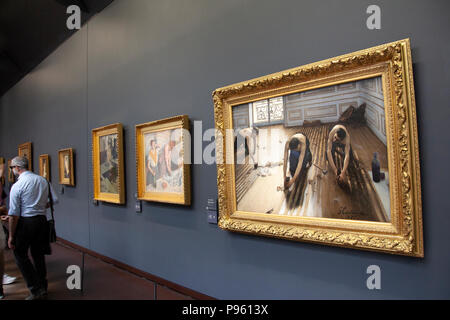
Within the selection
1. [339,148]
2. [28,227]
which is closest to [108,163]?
[28,227]

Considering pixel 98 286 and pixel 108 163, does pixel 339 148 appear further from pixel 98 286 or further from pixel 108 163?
pixel 108 163

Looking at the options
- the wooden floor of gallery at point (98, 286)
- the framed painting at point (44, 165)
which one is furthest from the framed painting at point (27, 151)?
the wooden floor of gallery at point (98, 286)

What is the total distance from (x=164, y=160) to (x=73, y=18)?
201 inches

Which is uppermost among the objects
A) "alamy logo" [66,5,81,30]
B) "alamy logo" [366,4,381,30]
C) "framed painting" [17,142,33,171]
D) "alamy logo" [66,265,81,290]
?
"alamy logo" [66,5,81,30]

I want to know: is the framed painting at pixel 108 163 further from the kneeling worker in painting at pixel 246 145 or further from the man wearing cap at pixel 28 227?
the kneeling worker in painting at pixel 246 145

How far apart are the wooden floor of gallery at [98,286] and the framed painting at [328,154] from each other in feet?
6.39

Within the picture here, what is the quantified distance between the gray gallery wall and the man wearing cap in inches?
54.5

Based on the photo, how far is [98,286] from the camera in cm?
479

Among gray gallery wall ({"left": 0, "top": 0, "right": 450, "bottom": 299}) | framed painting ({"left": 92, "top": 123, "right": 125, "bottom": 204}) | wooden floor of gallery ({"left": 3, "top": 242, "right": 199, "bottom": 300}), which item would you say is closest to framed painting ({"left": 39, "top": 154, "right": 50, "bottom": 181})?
gray gallery wall ({"left": 0, "top": 0, "right": 450, "bottom": 299})

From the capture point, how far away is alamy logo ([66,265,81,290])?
490 cm

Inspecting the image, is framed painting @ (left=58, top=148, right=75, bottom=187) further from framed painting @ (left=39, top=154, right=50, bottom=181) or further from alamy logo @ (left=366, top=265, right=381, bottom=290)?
alamy logo @ (left=366, top=265, right=381, bottom=290)

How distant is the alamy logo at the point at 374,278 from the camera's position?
8.23 ft
